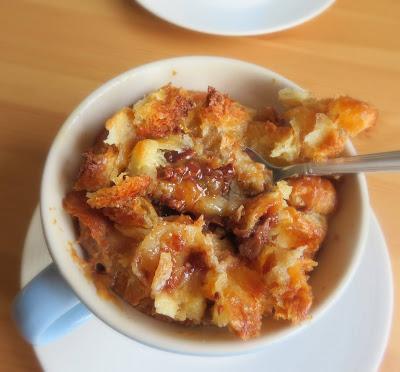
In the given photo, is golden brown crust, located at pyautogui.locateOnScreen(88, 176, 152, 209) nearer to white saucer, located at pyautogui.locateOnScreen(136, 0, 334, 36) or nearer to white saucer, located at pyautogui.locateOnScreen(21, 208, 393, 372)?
white saucer, located at pyautogui.locateOnScreen(21, 208, 393, 372)

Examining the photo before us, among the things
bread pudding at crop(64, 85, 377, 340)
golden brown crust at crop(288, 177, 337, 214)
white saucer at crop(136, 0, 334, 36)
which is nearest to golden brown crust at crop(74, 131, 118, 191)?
bread pudding at crop(64, 85, 377, 340)

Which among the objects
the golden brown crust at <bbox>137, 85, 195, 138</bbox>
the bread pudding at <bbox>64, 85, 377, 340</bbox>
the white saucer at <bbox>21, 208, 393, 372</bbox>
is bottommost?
the white saucer at <bbox>21, 208, 393, 372</bbox>

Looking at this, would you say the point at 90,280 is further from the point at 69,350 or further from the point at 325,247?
the point at 325,247

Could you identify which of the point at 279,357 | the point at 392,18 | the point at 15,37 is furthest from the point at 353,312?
the point at 15,37

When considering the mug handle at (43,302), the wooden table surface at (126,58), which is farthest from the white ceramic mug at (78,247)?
the wooden table surface at (126,58)

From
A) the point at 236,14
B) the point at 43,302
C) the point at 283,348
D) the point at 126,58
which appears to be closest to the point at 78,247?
the point at 43,302
